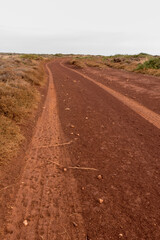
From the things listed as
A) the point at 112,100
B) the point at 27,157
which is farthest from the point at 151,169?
the point at 112,100

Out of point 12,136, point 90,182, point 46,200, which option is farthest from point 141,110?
point 46,200

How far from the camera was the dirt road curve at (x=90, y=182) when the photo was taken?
2.41m

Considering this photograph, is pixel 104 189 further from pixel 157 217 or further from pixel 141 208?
pixel 157 217

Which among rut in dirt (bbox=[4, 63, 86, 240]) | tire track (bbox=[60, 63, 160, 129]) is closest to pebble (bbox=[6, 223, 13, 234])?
rut in dirt (bbox=[4, 63, 86, 240])

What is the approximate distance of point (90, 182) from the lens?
130 inches

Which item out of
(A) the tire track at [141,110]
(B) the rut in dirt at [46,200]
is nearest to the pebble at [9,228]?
(B) the rut in dirt at [46,200]

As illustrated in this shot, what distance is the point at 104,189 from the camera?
123 inches

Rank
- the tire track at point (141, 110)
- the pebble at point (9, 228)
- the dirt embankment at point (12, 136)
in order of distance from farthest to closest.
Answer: the tire track at point (141, 110)
the dirt embankment at point (12, 136)
the pebble at point (9, 228)

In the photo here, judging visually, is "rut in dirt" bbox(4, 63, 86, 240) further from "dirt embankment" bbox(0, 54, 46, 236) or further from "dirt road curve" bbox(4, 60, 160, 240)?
Answer: "dirt embankment" bbox(0, 54, 46, 236)

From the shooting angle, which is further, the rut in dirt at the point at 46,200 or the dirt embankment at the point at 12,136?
the dirt embankment at the point at 12,136

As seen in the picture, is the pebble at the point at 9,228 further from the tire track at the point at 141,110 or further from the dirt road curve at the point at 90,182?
the tire track at the point at 141,110

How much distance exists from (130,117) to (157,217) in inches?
175

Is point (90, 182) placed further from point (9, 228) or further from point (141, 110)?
point (141, 110)

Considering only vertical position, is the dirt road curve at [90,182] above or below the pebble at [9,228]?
above
